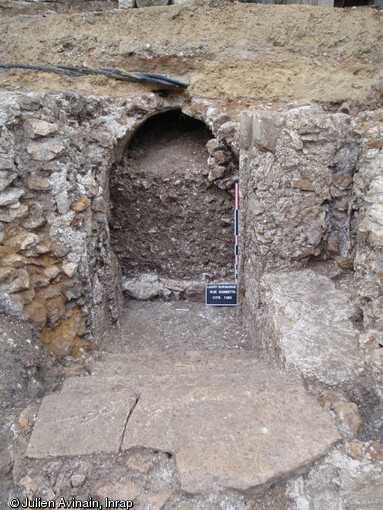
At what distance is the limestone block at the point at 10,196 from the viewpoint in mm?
2305

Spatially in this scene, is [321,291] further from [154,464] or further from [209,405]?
[154,464]

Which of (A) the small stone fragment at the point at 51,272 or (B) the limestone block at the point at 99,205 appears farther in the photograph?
(B) the limestone block at the point at 99,205

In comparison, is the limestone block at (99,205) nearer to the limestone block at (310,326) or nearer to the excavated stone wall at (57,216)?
the excavated stone wall at (57,216)

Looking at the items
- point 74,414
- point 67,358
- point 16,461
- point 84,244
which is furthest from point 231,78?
point 16,461

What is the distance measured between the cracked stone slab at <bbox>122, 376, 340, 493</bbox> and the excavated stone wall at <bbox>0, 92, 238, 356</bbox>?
4.26 feet

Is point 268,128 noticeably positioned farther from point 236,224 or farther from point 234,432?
point 234,432

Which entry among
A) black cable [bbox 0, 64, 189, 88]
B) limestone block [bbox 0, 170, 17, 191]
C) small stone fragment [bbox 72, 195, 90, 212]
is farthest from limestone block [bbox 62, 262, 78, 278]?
black cable [bbox 0, 64, 189, 88]

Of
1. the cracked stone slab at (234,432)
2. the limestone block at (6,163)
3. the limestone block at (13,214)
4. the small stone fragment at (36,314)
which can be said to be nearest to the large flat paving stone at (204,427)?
the cracked stone slab at (234,432)

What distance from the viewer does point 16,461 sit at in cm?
136

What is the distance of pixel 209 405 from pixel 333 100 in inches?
136

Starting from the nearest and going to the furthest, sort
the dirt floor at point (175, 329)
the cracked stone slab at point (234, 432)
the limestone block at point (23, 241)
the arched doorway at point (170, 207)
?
the cracked stone slab at point (234, 432)
the limestone block at point (23, 241)
the dirt floor at point (175, 329)
the arched doorway at point (170, 207)

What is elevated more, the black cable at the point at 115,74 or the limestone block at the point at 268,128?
the black cable at the point at 115,74

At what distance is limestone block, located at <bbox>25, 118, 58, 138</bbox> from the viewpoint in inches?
94.8

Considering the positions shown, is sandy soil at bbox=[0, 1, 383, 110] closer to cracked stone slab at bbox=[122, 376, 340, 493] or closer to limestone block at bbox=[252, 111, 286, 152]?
limestone block at bbox=[252, 111, 286, 152]
